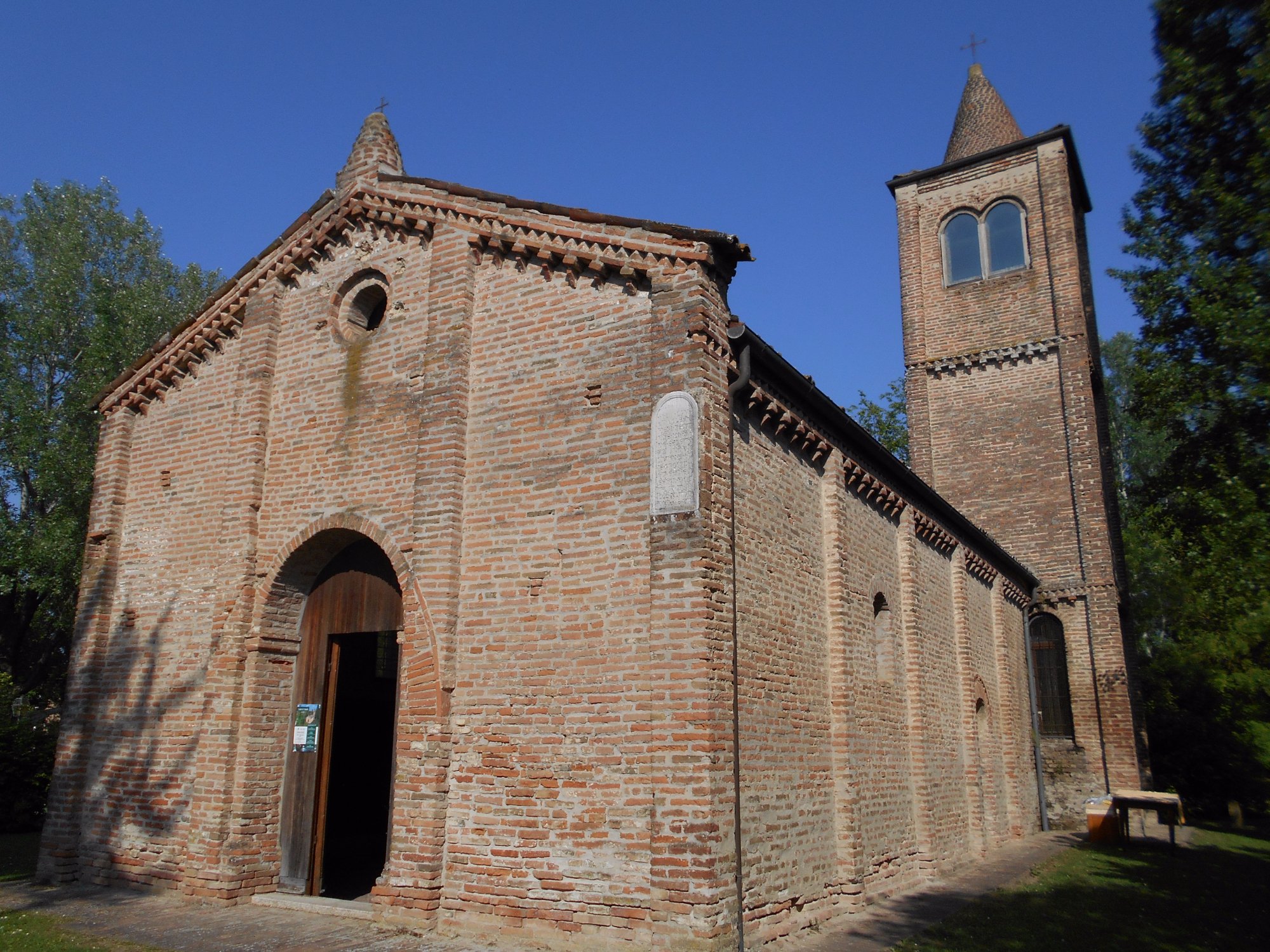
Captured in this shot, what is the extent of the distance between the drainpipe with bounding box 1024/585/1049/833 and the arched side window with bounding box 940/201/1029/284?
8.41 meters

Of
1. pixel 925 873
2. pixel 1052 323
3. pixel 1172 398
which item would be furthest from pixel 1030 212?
pixel 925 873

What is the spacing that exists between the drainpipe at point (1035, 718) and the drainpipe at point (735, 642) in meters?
14.1

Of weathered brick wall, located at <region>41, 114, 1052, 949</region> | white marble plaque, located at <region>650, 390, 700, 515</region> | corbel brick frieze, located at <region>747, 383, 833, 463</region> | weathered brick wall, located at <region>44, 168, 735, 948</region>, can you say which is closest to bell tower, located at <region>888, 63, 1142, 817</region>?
weathered brick wall, located at <region>41, 114, 1052, 949</region>

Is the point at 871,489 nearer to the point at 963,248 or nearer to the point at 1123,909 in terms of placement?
the point at 1123,909

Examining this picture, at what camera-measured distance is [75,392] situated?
20.7 m

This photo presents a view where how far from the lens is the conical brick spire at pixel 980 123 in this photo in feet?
78.6

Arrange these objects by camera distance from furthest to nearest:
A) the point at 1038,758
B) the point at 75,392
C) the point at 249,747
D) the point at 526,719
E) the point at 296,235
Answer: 1. the point at 75,392
2. the point at 1038,758
3. the point at 296,235
4. the point at 249,747
5. the point at 526,719

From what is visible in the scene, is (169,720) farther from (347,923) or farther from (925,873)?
(925,873)

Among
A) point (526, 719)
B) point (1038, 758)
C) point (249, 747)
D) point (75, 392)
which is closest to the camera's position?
point (526, 719)

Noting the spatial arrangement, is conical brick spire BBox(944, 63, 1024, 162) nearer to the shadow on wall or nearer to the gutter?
the gutter

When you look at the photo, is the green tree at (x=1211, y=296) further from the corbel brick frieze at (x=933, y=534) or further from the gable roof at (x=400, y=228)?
the gable roof at (x=400, y=228)

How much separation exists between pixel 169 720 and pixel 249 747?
1.25 m

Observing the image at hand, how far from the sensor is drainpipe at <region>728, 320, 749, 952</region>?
7047mm

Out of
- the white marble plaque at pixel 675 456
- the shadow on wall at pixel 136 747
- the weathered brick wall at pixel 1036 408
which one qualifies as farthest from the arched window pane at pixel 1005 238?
the shadow on wall at pixel 136 747
